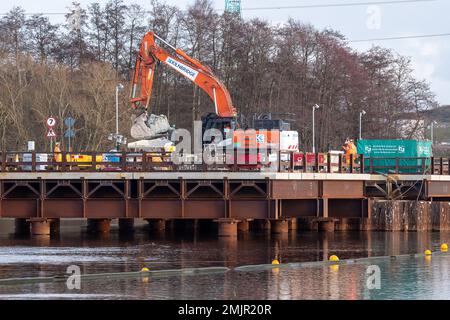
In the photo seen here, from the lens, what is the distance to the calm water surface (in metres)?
32.4

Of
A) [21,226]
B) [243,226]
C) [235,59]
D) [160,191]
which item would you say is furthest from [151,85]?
[235,59]

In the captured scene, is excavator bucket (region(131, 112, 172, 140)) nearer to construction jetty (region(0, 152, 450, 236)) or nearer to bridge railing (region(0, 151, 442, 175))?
bridge railing (region(0, 151, 442, 175))

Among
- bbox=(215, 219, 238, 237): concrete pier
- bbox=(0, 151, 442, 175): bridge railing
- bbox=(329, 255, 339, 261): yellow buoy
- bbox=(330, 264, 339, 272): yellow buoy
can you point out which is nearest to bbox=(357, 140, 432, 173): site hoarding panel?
bbox=(0, 151, 442, 175): bridge railing

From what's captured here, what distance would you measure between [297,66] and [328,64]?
3733 mm

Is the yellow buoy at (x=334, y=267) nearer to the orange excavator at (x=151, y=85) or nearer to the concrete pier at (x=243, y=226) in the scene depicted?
the concrete pier at (x=243, y=226)

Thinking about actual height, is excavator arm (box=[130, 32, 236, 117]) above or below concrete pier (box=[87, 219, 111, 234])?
above

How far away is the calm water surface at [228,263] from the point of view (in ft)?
106

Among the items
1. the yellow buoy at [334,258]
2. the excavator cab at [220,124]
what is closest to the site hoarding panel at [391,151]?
the excavator cab at [220,124]

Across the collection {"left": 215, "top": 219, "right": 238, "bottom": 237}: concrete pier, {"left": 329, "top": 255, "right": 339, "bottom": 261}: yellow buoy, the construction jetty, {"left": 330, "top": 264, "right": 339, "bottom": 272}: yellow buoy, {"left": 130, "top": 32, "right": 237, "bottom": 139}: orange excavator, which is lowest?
{"left": 330, "top": 264, "right": 339, "bottom": 272}: yellow buoy

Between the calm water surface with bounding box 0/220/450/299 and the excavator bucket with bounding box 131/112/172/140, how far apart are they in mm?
5764

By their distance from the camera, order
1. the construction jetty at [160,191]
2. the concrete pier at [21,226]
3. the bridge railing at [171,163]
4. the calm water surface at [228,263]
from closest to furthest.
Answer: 1. the calm water surface at [228,263]
2. the construction jetty at [160,191]
3. the bridge railing at [171,163]
4. the concrete pier at [21,226]

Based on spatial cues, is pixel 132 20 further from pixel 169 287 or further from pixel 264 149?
pixel 169 287

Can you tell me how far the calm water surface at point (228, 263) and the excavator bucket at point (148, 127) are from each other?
5.76 metres
